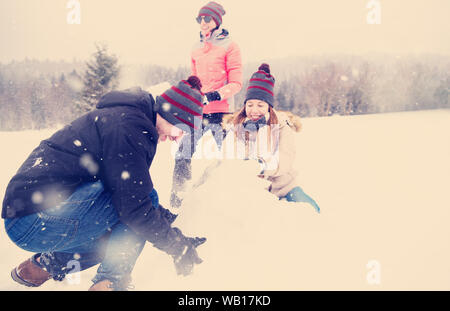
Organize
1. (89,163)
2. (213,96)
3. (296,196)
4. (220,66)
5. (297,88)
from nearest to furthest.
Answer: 1. (89,163)
2. (296,196)
3. (213,96)
4. (220,66)
5. (297,88)

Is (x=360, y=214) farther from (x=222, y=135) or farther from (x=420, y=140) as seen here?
(x=420, y=140)

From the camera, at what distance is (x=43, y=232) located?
5.60 ft

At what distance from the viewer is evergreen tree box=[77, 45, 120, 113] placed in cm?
1784

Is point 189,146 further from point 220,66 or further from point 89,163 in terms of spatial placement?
point 89,163

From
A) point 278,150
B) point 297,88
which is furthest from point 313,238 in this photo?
point 297,88

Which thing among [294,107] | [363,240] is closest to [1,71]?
[294,107]

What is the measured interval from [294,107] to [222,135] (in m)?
14.4

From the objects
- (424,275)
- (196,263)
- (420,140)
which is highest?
(420,140)

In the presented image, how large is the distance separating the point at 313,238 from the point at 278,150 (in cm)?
110

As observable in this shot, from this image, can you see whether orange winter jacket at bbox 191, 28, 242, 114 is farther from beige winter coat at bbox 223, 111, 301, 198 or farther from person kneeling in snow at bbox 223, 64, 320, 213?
beige winter coat at bbox 223, 111, 301, 198

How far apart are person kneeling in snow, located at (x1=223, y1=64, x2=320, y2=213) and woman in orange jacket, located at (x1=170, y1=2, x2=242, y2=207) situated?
9.3 inches

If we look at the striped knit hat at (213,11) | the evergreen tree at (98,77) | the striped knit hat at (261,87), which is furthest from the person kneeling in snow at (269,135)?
the evergreen tree at (98,77)

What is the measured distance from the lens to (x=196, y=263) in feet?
6.38

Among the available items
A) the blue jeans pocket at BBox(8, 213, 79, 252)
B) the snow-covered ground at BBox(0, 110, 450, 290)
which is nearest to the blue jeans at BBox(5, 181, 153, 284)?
the blue jeans pocket at BBox(8, 213, 79, 252)
